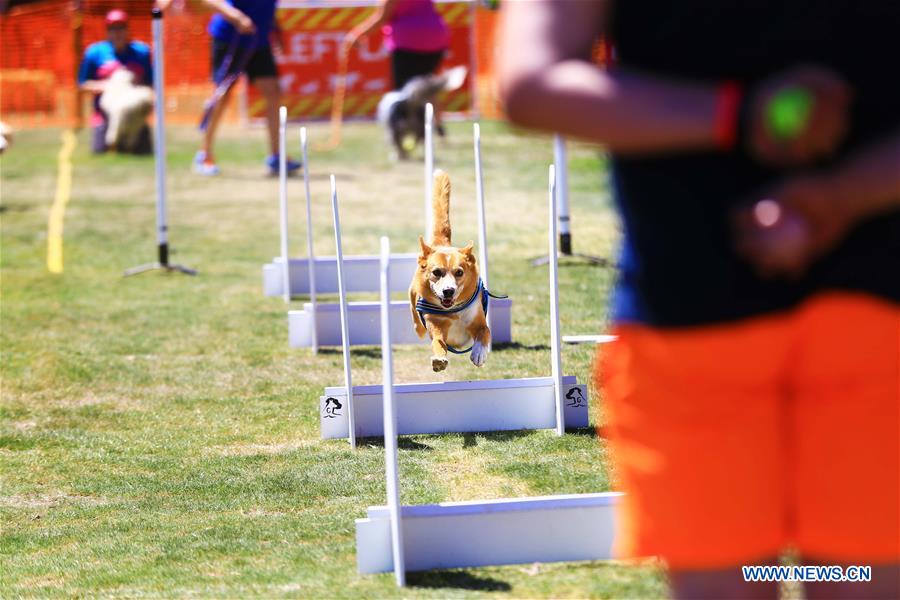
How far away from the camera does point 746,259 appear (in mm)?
1522

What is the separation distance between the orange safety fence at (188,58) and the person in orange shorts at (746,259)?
1725 cm

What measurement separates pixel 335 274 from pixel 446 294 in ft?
8.75

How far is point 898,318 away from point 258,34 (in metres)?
11.8

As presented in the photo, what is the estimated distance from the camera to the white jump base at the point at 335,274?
7.81m

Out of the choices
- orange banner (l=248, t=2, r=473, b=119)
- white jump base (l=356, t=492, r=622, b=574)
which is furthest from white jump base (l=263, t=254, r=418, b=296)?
orange banner (l=248, t=2, r=473, b=119)

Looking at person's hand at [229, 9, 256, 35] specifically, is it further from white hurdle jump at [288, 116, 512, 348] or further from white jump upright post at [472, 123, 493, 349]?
white jump upright post at [472, 123, 493, 349]

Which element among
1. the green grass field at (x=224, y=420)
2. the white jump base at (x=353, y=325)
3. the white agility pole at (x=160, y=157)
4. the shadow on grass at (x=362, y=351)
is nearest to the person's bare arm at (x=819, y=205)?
the green grass field at (x=224, y=420)

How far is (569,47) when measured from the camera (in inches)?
61.2

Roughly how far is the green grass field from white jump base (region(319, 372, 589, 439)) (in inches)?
3.5

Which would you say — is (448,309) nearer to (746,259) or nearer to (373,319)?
(373,319)

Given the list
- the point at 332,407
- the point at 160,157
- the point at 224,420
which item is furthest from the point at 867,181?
the point at 160,157

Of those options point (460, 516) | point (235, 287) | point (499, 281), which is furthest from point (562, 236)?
point (460, 516)

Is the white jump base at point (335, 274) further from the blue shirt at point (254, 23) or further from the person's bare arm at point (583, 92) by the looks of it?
the person's bare arm at point (583, 92)

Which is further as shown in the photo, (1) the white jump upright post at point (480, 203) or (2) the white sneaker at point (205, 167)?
(2) the white sneaker at point (205, 167)
